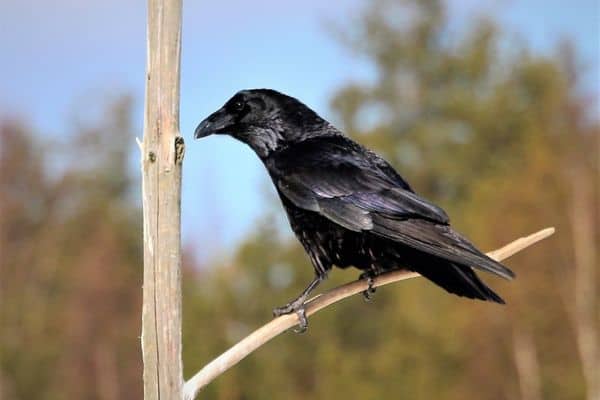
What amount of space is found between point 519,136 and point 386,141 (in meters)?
3.89

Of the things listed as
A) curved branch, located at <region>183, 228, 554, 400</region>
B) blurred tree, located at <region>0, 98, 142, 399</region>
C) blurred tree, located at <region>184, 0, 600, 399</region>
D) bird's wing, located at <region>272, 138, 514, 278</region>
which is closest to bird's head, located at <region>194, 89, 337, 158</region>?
bird's wing, located at <region>272, 138, 514, 278</region>

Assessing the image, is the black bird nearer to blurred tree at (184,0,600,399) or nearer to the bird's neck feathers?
the bird's neck feathers

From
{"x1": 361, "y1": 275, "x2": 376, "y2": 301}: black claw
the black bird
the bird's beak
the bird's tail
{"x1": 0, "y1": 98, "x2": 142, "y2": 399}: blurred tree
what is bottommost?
{"x1": 0, "y1": 98, "x2": 142, "y2": 399}: blurred tree

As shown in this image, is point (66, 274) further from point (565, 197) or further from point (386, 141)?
point (565, 197)

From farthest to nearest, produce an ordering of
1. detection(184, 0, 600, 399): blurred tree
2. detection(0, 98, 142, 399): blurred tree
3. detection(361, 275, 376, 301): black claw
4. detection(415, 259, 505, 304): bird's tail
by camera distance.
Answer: detection(0, 98, 142, 399): blurred tree
detection(184, 0, 600, 399): blurred tree
detection(361, 275, 376, 301): black claw
detection(415, 259, 505, 304): bird's tail

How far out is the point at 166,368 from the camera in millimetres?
3191

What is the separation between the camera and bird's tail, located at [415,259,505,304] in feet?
12.3

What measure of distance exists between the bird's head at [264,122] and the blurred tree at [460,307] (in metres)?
8.94

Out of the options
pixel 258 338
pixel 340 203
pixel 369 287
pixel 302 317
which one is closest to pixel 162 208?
pixel 258 338

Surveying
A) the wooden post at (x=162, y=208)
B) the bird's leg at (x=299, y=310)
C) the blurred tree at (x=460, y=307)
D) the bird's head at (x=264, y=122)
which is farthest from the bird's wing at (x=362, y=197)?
the blurred tree at (x=460, y=307)

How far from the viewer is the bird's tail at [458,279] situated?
3738 mm

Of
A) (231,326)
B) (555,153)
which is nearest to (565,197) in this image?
(555,153)

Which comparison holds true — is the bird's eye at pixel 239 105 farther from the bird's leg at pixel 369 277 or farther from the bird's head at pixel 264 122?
the bird's leg at pixel 369 277

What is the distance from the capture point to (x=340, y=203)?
410 centimetres
